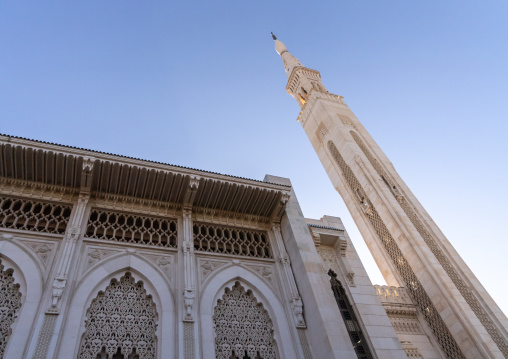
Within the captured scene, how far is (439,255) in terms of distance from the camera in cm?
1304

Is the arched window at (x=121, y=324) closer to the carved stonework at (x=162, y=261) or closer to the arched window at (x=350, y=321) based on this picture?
the carved stonework at (x=162, y=261)

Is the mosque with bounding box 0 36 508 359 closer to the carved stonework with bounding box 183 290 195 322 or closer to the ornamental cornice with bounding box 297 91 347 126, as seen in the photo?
the carved stonework with bounding box 183 290 195 322

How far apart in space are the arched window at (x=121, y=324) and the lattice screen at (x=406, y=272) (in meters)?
8.91

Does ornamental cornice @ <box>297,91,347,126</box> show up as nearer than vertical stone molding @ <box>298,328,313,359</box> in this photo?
No

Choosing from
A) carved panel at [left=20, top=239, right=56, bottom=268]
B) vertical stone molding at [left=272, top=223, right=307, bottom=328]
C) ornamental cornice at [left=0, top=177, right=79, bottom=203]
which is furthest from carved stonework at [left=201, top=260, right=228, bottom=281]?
ornamental cornice at [left=0, top=177, right=79, bottom=203]

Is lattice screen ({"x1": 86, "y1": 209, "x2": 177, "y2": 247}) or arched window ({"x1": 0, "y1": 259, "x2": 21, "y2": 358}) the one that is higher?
lattice screen ({"x1": 86, "y1": 209, "x2": 177, "y2": 247})

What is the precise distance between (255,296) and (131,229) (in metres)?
2.80

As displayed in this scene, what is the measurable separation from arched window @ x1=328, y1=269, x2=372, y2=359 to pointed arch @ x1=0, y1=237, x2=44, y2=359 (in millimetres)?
5644

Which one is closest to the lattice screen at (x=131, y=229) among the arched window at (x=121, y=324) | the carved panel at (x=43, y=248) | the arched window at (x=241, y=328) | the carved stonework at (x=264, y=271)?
the carved panel at (x=43, y=248)

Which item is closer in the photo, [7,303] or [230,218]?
[7,303]

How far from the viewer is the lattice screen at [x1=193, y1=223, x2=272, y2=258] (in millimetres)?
8039

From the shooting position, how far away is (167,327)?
20.6 ft

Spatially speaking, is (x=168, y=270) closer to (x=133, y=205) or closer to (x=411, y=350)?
(x=133, y=205)

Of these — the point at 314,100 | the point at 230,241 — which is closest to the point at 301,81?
the point at 314,100
